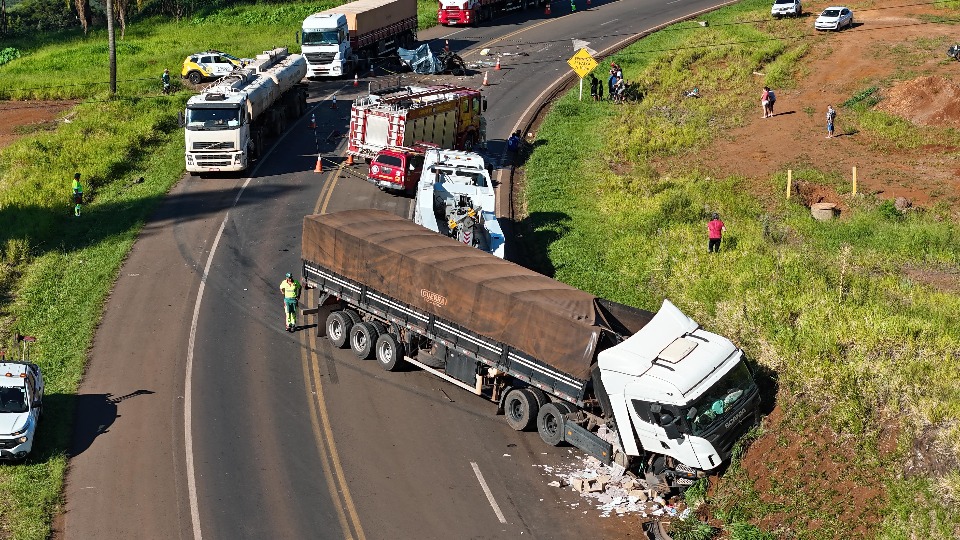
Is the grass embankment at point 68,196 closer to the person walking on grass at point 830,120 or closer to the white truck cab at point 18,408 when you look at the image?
the white truck cab at point 18,408

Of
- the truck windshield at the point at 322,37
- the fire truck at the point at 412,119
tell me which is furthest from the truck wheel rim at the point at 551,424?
the truck windshield at the point at 322,37

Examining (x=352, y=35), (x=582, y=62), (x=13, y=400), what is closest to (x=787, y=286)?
(x=13, y=400)

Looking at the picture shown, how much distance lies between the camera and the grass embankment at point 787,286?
18.7 meters

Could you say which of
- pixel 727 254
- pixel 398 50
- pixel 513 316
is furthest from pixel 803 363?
pixel 398 50

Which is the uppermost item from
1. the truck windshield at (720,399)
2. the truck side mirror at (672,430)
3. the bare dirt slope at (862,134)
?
the bare dirt slope at (862,134)

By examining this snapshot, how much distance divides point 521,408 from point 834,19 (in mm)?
46971

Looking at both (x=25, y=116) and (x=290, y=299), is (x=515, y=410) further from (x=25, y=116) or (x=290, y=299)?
(x=25, y=116)

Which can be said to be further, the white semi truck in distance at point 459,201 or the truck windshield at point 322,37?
the truck windshield at point 322,37

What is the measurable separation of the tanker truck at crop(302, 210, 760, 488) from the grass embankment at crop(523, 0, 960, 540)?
1476mm

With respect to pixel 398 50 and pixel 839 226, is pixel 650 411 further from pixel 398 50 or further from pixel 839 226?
pixel 398 50

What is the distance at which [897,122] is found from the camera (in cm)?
4459

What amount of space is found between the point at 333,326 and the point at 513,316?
6883mm

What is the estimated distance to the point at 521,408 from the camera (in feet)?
74.2

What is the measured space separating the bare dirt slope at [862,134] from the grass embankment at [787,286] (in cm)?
130
